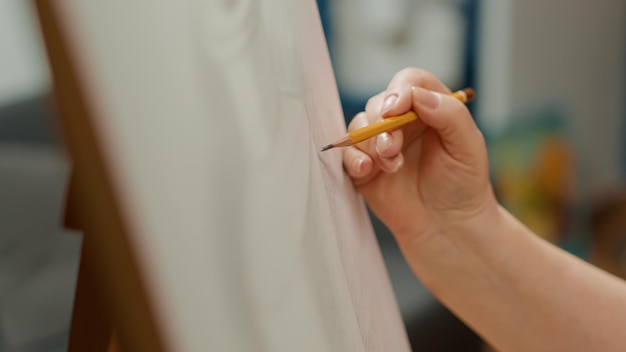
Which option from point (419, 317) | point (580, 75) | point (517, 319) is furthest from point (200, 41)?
point (580, 75)

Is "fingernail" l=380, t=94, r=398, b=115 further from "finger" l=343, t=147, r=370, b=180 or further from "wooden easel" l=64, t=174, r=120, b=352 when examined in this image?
"wooden easel" l=64, t=174, r=120, b=352

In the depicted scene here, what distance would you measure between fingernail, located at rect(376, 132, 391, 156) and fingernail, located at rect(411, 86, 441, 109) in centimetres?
5

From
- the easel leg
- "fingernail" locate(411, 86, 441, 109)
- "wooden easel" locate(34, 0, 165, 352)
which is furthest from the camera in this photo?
A: "fingernail" locate(411, 86, 441, 109)

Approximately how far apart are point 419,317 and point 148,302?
1.62 m

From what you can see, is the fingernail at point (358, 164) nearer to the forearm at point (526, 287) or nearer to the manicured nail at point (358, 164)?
the manicured nail at point (358, 164)

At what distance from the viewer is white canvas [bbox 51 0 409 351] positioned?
0.76 feet

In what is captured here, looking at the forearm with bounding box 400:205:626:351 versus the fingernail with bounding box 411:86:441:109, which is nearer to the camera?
the fingernail with bounding box 411:86:441:109

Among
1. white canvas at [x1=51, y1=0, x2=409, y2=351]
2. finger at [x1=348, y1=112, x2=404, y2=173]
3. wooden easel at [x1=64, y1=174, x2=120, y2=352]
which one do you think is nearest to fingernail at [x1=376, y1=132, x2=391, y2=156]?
finger at [x1=348, y1=112, x2=404, y2=173]

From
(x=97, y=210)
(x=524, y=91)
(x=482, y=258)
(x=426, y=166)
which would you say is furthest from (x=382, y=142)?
(x=524, y=91)

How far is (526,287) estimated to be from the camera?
0.72 meters

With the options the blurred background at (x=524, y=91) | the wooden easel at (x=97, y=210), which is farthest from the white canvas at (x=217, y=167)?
the blurred background at (x=524, y=91)

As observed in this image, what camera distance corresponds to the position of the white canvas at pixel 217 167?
0.23m

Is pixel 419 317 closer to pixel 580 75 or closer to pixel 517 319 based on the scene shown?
pixel 517 319

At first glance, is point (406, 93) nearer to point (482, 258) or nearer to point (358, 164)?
point (358, 164)
